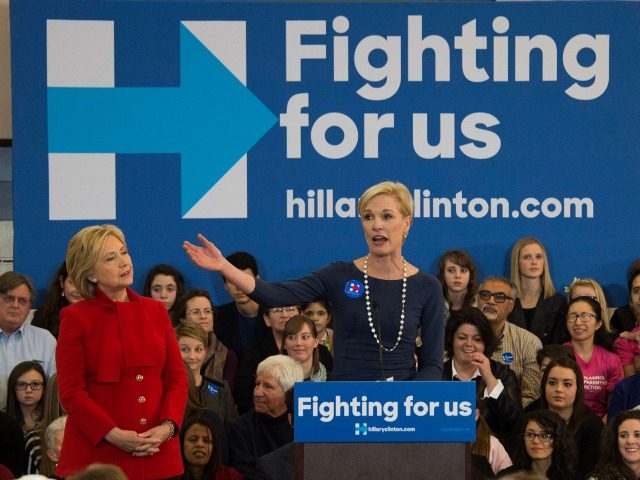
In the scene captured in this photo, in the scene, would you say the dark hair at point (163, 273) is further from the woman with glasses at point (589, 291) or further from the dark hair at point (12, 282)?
the woman with glasses at point (589, 291)

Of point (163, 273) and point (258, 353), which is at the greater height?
point (163, 273)

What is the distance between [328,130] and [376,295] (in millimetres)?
3622

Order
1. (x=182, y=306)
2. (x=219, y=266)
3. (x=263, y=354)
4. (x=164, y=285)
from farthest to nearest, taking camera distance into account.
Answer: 1. (x=164, y=285)
2. (x=182, y=306)
3. (x=263, y=354)
4. (x=219, y=266)

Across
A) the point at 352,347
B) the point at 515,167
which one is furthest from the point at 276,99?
the point at 352,347

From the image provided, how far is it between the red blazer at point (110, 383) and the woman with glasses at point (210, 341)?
2470 mm

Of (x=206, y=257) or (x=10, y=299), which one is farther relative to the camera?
(x=10, y=299)

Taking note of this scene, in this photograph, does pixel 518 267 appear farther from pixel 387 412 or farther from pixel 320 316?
pixel 387 412

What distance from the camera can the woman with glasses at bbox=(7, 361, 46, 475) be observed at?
18.9 feet

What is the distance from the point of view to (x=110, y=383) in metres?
3.70

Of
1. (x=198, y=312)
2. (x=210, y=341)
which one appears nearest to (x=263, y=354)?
(x=210, y=341)

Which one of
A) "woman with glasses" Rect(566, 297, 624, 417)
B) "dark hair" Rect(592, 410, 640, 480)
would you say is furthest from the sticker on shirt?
"woman with glasses" Rect(566, 297, 624, 417)

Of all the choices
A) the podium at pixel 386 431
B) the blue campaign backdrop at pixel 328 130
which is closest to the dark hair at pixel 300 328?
the blue campaign backdrop at pixel 328 130

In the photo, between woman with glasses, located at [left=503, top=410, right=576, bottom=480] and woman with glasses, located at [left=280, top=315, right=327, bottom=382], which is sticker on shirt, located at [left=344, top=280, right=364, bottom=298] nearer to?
woman with glasses, located at [left=503, top=410, right=576, bottom=480]

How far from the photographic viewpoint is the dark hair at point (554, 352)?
5.98m
